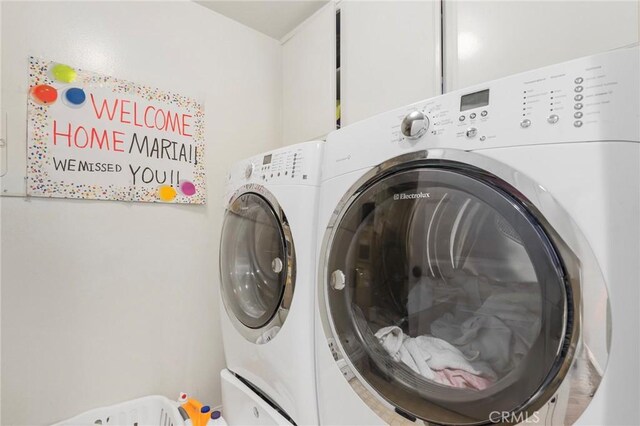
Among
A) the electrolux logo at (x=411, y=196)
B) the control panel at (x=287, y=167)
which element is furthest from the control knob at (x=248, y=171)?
the electrolux logo at (x=411, y=196)

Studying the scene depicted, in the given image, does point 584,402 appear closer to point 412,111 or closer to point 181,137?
point 412,111

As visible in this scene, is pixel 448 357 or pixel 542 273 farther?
pixel 448 357

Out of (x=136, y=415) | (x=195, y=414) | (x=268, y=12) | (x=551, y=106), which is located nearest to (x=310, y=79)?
(x=268, y=12)

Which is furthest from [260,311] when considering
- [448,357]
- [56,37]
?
[56,37]

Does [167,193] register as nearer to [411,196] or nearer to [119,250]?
[119,250]

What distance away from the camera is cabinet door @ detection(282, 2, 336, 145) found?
152 cm

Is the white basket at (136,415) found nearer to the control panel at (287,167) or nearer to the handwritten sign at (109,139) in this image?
the handwritten sign at (109,139)

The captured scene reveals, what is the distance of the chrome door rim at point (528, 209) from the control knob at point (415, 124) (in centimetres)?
4

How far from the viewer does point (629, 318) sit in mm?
459

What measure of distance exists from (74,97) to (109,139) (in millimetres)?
189

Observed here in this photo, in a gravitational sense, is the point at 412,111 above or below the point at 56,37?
below

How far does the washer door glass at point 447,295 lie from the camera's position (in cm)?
54

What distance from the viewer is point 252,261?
1.22m

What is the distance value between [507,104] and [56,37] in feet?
5.25
